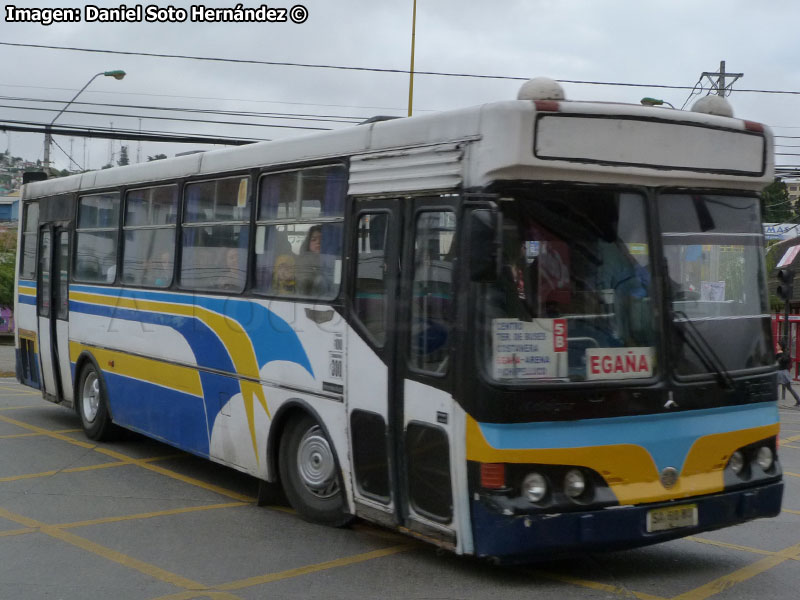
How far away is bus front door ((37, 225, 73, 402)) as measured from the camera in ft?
40.6

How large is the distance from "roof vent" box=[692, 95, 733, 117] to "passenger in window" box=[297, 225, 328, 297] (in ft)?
8.98

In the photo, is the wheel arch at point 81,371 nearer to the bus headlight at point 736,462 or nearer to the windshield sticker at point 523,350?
the windshield sticker at point 523,350

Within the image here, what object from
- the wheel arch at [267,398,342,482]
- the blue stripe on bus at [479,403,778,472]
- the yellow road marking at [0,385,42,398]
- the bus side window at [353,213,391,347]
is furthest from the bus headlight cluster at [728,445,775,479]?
the yellow road marking at [0,385,42,398]

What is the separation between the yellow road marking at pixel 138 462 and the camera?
30.0ft

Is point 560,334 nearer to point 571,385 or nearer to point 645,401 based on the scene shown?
point 571,385

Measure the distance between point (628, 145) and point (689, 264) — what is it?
0.83 meters

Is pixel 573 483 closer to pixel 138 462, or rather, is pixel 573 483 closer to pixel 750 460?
pixel 750 460

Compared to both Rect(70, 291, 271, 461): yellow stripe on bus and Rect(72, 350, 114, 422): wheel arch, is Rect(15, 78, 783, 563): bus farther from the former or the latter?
Rect(72, 350, 114, 422): wheel arch

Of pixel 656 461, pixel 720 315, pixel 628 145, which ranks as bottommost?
pixel 656 461

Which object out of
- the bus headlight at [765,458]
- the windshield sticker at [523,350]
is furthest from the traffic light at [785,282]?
the windshield sticker at [523,350]

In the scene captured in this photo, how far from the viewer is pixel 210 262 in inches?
356

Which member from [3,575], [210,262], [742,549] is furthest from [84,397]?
[742,549]

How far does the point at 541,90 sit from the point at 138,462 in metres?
6.50

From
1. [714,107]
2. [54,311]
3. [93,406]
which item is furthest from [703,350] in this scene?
[54,311]
